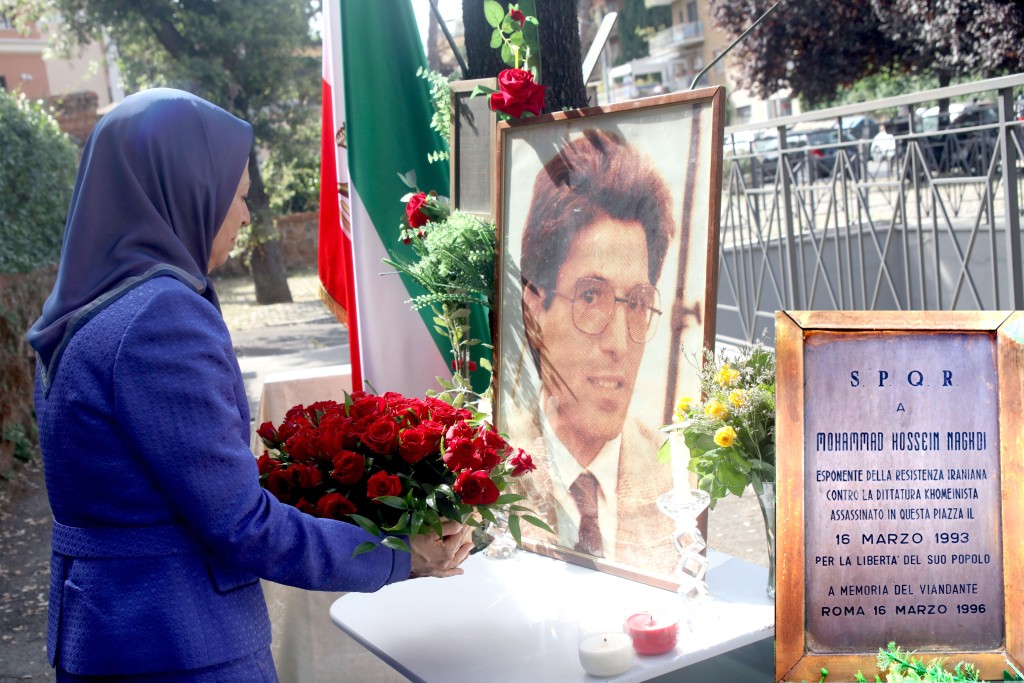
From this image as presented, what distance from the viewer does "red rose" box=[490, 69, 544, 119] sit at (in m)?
2.22

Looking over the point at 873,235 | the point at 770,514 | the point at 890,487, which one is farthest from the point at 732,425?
the point at 873,235

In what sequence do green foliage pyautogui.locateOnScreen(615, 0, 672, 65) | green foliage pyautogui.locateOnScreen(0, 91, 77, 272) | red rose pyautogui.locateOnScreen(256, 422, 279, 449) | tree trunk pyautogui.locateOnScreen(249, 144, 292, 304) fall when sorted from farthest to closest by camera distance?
1. green foliage pyautogui.locateOnScreen(615, 0, 672, 65)
2. tree trunk pyautogui.locateOnScreen(249, 144, 292, 304)
3. green foliage pyautogui.locateOnScreen(0, 91, 77, 272)
4. red rose pyautogui.locateOnScreen(256, 422, 279, 449)

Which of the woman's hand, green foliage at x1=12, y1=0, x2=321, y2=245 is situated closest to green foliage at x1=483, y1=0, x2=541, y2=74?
the woman's hand

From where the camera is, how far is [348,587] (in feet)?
5.15

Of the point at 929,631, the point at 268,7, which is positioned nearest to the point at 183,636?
the point at 929,631

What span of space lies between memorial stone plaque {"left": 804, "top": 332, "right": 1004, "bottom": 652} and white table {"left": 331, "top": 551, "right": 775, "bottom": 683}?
34cm

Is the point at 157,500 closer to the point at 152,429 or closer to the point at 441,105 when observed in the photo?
the point at 152,429

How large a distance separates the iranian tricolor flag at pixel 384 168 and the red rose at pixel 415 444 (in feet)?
3.92

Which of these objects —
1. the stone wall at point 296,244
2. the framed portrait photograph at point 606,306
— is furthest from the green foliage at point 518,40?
the stone wall at point 296,244

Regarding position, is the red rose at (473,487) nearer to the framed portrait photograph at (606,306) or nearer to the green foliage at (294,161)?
the framed portrait photograph at (606,306)

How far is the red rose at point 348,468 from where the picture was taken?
1.67 m

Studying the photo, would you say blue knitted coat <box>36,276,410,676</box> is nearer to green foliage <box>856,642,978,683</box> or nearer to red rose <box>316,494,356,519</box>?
red rose <box>316,494,356,519</box>

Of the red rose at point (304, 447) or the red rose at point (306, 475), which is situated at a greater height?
the red rose at point (304, 447)

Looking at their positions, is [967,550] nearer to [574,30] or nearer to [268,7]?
[574,30]
